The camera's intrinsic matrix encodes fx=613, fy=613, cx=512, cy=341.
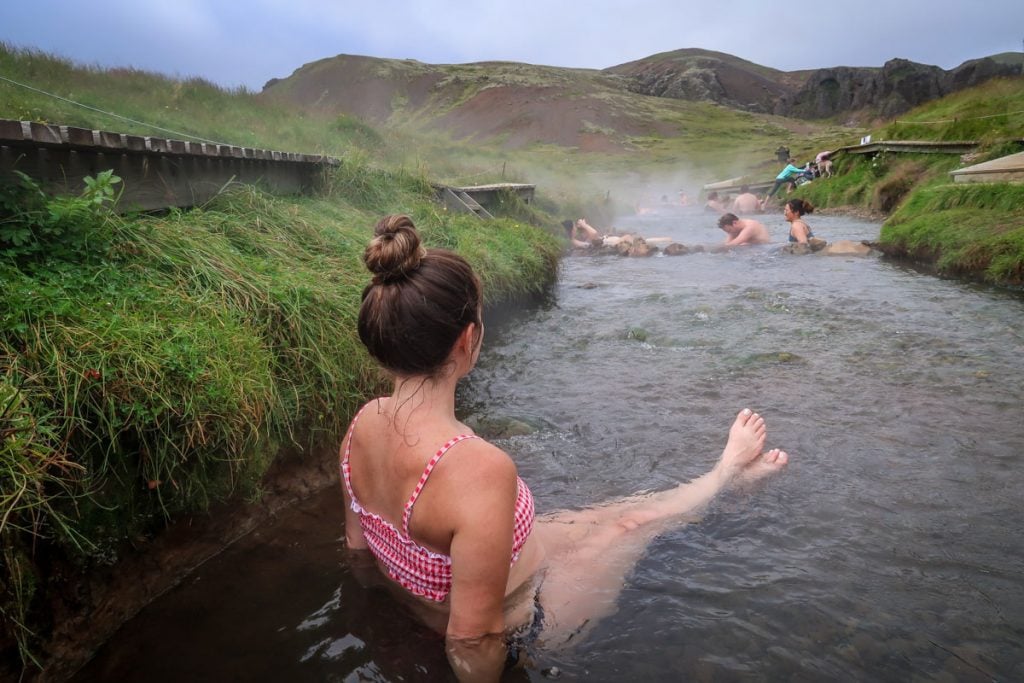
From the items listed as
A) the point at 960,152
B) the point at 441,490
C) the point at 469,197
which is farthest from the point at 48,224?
the point at 960,152

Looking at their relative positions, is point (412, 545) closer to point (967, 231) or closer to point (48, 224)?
point (48, 224)

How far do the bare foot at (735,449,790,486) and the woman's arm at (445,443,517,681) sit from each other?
1878 mm

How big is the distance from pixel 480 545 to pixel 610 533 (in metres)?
1.20

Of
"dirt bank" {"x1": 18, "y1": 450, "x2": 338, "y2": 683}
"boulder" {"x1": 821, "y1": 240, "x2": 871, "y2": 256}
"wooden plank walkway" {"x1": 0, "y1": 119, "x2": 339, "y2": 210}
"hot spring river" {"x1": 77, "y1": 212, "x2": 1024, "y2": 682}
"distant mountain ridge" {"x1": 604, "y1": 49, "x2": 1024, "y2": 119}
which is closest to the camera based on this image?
"dirt bank" {"x1": 18, "y1": 450, "x2": 338, "y2": 683}

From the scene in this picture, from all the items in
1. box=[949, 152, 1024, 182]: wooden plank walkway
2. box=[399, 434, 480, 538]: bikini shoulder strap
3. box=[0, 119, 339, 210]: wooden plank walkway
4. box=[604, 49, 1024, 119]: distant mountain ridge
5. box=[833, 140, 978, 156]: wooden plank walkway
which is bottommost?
box=[399, 434, 480, 538]: bikini shoulder strap

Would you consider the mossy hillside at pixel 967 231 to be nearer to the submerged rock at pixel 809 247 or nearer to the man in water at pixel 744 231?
the submerged rock at pixel 809 247

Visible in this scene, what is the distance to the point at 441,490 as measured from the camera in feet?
5.36

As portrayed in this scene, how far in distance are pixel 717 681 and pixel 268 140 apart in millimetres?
11123

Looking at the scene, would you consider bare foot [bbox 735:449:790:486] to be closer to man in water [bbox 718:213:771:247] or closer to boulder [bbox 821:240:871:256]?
boulder [bbox 821:240:871:256]

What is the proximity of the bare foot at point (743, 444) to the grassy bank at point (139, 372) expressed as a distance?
1930mm

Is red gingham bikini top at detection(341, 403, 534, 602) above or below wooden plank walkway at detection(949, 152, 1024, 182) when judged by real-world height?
below

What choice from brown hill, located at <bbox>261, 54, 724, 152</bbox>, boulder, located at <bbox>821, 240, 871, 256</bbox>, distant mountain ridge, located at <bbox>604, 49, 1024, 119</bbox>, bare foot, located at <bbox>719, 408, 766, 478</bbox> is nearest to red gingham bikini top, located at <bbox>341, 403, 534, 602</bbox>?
bare foot, located at <bbox>719, 408, 766, 478</bbox>

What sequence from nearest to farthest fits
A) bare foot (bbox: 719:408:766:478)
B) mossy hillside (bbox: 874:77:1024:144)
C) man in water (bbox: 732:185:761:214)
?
bare foot (bbox: 719:408:766:478) < mossy hillside (bbox: 874:77:1024:144) < man in water (bbox: 732:185:761:214)

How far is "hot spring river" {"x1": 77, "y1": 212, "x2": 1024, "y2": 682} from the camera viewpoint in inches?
78.2
